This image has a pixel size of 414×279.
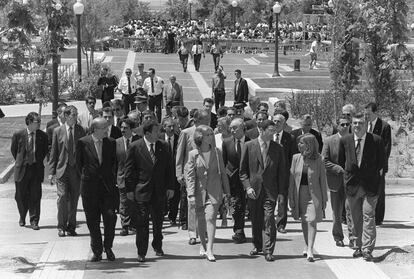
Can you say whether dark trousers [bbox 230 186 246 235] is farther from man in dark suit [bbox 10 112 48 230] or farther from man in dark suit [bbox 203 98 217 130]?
man in dark suit [bbox 203 98 217 130]

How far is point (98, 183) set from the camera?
551 inches

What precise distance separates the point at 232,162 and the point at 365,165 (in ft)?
7.09

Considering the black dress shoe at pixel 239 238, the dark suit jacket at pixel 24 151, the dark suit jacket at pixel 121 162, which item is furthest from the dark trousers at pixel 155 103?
the black dress shoe at pixel 239 238

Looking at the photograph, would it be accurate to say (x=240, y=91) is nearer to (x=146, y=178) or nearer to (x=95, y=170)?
(x=146, y=178)

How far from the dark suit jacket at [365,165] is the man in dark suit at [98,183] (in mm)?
3134

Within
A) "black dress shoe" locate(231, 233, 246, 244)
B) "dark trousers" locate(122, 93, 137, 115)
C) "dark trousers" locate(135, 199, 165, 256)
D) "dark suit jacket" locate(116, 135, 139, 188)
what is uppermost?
"dark suit jacket" locate(116, 135, 139, 188)

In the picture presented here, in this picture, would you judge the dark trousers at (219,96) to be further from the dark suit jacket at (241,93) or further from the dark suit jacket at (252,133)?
the dark suit jacket at (252,133)

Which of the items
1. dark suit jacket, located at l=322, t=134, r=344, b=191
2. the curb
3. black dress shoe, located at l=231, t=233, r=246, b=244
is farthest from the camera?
the curb

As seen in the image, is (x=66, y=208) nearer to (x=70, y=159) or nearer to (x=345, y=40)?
(x=70, y=159)

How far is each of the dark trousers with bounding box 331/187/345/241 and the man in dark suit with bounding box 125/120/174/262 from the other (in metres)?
2.53

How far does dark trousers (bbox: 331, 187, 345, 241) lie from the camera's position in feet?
49.5

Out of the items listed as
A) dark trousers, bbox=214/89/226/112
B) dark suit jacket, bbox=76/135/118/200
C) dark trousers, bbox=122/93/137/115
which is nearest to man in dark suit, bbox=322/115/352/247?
dark suit jacket, bbox=76/135/118/200

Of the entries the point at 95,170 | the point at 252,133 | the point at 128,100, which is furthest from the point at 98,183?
the point at 128,100

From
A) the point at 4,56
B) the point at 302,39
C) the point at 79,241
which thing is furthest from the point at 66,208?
the point at 302,39
